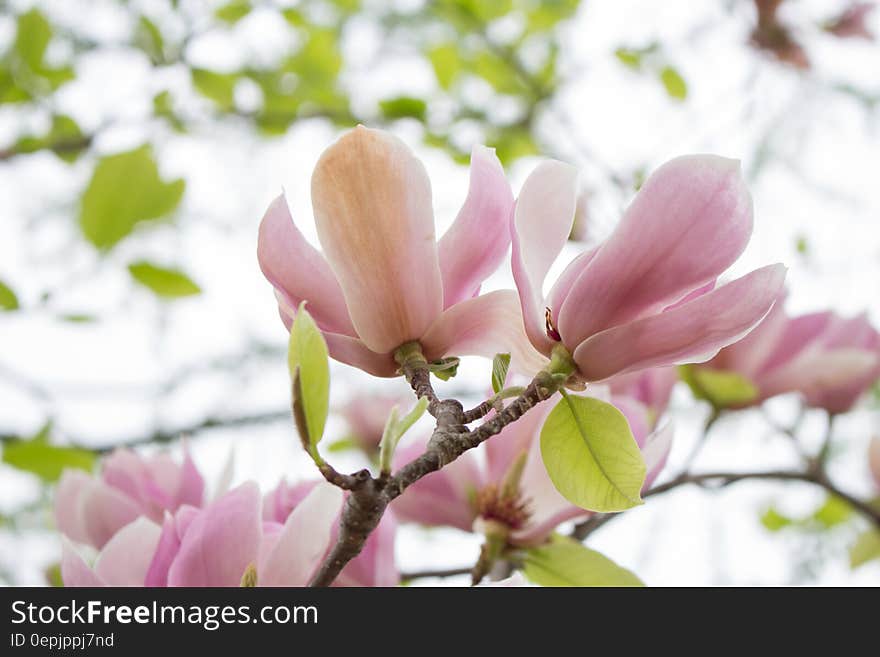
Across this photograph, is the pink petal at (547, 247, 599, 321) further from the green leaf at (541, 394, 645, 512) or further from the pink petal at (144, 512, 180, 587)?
the pink petal at (144, 512, 180, 587)

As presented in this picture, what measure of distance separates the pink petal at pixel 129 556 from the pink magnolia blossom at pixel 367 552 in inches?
2.2

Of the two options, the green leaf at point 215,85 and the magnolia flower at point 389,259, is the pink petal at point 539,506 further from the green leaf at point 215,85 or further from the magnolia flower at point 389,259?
the green leaf at point 215,85

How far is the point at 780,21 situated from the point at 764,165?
0.29 meters

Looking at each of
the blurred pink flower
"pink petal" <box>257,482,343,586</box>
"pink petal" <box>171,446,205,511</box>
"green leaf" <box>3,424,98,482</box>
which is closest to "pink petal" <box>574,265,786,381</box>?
"pink petal" <box>257,482,343,586</box>

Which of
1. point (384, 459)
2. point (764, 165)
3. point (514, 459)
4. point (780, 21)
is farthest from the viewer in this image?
point (764, 165)

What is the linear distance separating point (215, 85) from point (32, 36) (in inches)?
7.3

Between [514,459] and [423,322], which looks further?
[514,459]

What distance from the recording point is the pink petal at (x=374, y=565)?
0.39 metres

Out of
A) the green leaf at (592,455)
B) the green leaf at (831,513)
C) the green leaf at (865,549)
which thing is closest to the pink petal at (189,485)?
the green leaf at (592,455)

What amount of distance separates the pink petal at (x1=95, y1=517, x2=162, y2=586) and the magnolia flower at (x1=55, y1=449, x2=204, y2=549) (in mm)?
87

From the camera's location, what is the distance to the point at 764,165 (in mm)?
1548

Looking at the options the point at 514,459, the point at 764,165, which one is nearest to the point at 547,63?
the point at 764,165

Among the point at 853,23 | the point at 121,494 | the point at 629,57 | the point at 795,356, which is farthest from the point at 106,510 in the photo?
the point at 853,23
